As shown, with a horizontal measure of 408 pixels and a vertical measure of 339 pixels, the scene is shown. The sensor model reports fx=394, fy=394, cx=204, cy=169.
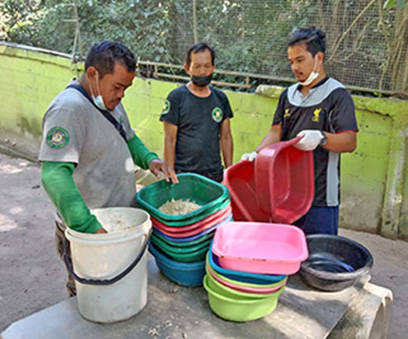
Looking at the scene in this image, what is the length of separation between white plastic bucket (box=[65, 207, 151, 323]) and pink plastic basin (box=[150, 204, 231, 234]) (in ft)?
0.44

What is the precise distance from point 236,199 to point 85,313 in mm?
977

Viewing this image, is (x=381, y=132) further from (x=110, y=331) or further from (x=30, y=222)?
(x=30, y=222)

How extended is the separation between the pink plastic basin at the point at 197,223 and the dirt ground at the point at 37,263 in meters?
1.97

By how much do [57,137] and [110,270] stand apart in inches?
22.3

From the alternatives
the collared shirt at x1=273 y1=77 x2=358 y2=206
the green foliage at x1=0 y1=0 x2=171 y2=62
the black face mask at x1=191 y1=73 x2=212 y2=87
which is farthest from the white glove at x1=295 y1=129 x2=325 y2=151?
the green foliage at x1=0 y1=0 x2=171 y2=62

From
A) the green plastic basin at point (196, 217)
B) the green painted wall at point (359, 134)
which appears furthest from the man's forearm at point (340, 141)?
the green painted wall at point (359, 134)

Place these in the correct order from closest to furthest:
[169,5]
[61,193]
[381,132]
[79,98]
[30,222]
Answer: [61,193], [79,98], [381,132], [30,222], [169,5]

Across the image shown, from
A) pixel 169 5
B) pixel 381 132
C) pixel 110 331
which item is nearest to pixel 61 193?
pixel 110 331

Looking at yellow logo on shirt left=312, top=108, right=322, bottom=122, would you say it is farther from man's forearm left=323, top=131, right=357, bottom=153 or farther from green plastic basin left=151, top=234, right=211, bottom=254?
green plastic basin left=151, top=234, right=211, bottom=254

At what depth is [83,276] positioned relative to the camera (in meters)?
1.53

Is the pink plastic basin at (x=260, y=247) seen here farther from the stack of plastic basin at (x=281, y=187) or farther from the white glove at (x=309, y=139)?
the white glove at (x=309, y=139)

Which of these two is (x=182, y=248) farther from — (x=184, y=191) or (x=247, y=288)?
(x=184, y=191)

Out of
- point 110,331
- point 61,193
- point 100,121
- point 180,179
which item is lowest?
point 110,331

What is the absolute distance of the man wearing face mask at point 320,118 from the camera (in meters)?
2.29
